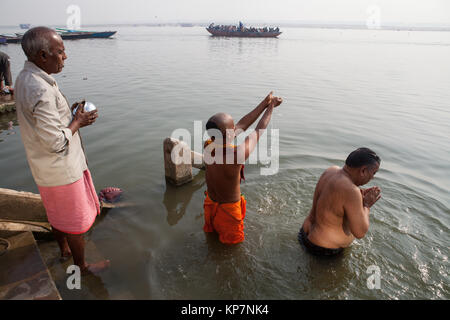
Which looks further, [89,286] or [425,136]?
[425,136]

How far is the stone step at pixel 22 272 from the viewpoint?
2277 millimetres

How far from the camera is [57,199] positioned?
2318 millimetres

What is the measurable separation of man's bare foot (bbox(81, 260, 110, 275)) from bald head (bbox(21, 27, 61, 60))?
210 centimetres

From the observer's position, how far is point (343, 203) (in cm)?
268

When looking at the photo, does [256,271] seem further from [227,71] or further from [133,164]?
[227,71]

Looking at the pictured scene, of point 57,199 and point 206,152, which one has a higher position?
point 206,152

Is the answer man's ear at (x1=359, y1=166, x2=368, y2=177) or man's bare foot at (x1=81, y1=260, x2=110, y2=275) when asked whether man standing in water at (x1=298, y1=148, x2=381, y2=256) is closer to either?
man's ear at (x1=359, y1=166, x2=368, y2=177)

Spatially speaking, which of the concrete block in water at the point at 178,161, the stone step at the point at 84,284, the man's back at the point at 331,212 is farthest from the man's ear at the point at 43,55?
the man's back at the point at 331,212

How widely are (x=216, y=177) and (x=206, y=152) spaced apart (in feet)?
0.96

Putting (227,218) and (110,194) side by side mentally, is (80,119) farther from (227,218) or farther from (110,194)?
(110,194)

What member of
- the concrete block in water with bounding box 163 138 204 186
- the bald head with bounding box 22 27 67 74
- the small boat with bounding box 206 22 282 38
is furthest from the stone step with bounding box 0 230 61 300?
the small boat with bounding box 206 22 282 38

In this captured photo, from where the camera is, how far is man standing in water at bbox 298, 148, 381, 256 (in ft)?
8.58
